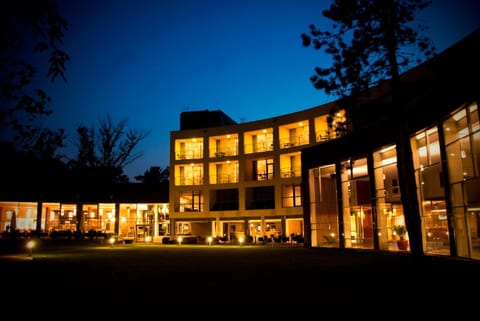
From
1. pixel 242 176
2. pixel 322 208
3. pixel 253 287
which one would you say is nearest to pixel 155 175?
pixel 242 176

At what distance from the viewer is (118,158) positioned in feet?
160

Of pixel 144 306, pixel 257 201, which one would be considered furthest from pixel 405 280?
pixel 257 201

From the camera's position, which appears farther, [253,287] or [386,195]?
[386,195]

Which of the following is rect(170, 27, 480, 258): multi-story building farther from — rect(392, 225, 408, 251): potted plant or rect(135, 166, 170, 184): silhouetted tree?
rect(135, 166, 170, 184): silhouetted tree

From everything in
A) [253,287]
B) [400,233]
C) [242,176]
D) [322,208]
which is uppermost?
[242,176]

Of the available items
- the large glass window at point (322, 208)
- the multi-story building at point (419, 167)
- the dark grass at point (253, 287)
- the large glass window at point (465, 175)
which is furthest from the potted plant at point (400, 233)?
the dark grass at point (253, 287)

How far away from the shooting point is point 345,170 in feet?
82.7

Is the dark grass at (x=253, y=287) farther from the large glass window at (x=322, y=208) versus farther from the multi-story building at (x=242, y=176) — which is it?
the multi-story building at (x=242, y=176)

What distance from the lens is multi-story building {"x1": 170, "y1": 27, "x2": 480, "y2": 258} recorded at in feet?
49.2

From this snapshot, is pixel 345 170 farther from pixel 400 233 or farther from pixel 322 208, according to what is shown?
pixel 400 233

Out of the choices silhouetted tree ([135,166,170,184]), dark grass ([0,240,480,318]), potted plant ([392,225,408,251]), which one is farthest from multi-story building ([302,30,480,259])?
silhouetted tree ([135,166,170,184])

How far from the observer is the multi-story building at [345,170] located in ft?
49.2

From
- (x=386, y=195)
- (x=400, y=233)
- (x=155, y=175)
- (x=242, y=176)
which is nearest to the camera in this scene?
(x=386, y=195)

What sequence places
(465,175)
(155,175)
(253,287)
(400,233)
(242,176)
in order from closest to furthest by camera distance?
1. (253,287)
2. (465,175)
3. (400,233)
4. (242,176)
5. (155,175)
